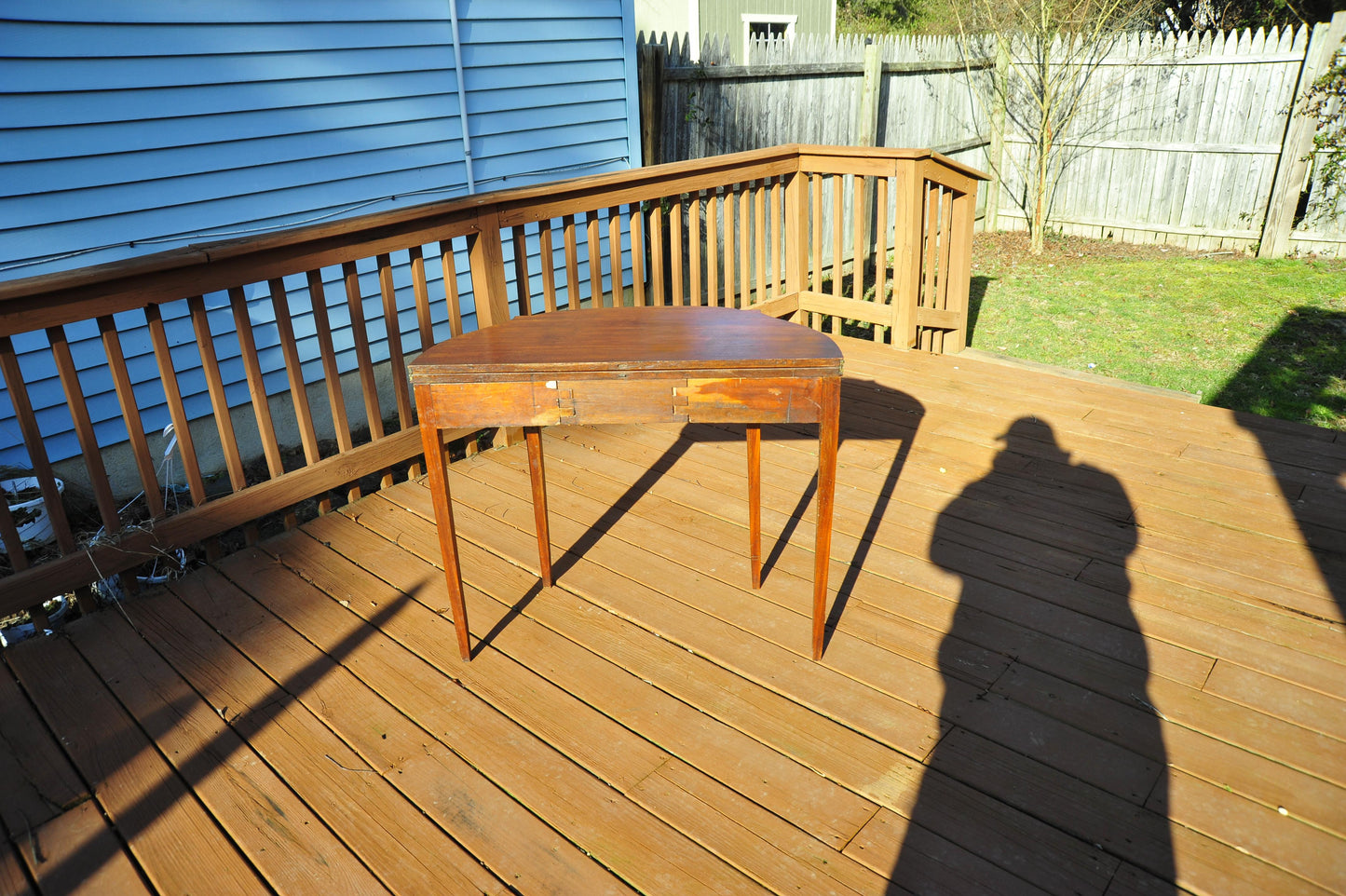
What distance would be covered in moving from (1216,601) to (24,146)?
188 inches

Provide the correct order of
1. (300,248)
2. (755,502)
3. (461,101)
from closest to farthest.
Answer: (755,502) < (300,248) < (461,101)

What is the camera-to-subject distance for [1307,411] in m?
4.93

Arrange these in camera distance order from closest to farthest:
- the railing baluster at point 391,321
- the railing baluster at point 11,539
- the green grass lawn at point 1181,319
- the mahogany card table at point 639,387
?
the mahogany card table at point 639,387
the railing baluster at point 11,539
the railing baluster at point 391,321
the green grass lawn at point 1181,319

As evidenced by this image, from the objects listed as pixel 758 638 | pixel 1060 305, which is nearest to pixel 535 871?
pixel 758 638

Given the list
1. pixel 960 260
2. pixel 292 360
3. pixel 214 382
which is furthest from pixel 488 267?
pixel 960 260

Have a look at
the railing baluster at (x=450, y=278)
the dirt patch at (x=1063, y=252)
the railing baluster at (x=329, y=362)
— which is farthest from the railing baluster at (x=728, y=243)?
the dirt patch at (x=1063, y=252)

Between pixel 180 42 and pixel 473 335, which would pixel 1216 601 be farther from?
pixel 180 42

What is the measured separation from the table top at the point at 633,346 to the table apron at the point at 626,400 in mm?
27

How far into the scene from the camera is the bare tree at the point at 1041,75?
839 centimetres

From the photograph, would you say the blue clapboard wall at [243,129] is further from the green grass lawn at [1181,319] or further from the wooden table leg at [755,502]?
the green grass lawn at [1181,319]

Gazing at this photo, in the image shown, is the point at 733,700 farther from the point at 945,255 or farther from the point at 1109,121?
the point at 1109,121

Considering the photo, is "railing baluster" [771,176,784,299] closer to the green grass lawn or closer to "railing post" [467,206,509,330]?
"railing post" [467,206,509,330]

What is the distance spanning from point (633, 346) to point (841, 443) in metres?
1.57

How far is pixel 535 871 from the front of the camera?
66.1 inches
